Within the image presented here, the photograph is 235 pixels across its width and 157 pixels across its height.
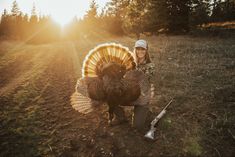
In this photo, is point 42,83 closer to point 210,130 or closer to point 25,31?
point 210,130

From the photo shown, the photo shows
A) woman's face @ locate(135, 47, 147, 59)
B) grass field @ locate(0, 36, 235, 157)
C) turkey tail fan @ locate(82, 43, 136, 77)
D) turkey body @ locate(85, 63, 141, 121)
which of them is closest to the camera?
turkey body @ locate(85, 63, 141, 121)

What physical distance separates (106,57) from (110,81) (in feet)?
3.07

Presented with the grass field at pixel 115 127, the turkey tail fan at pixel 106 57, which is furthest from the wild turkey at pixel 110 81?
the grass field at pixel 115 127

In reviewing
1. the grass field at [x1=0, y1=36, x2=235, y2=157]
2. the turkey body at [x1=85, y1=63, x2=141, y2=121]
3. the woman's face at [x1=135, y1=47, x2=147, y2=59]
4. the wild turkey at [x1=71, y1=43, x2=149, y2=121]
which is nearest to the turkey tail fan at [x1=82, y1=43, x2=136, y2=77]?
the wild turkey at [x1=71, y1=43, x2=149, y2=121]

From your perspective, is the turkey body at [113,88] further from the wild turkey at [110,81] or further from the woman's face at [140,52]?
the woman's face at [140,52]

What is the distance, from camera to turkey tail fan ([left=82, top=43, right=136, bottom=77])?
5.34m

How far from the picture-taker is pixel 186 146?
190 inches

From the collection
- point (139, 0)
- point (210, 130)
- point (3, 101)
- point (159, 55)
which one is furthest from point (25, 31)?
point (210, 130)

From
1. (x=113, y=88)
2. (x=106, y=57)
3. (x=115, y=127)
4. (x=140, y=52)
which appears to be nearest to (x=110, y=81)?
(x=113, y=88)

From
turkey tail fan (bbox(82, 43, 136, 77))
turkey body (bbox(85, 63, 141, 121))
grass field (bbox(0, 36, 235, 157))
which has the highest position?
turkey tail fan (bbox(82, 43, 136, 77))

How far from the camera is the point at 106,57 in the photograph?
5379 mm

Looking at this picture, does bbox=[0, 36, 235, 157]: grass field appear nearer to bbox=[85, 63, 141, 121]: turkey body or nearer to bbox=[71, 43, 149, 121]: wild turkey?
bbox=[71, 43, 149, 121]: wild turkey

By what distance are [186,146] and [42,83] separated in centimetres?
615

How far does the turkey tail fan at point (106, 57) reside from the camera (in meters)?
5.34
